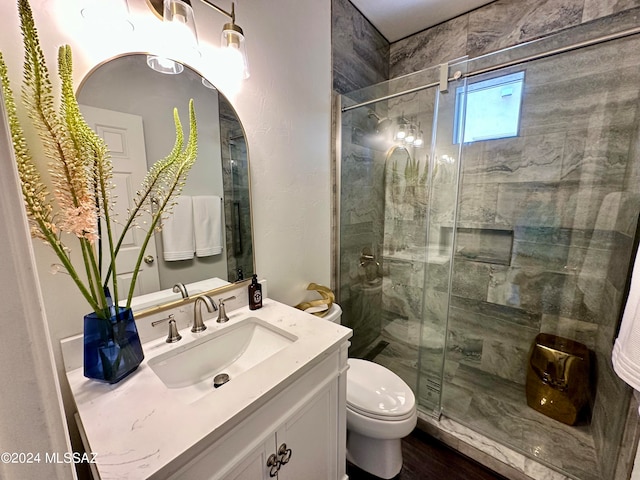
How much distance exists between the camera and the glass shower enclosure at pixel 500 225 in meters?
1.40

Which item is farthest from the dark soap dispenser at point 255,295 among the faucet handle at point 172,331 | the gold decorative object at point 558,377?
the gold decorative object at point 558,377

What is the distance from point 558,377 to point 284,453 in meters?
1.73

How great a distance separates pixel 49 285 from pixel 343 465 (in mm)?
1254

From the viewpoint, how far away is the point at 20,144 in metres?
0.58

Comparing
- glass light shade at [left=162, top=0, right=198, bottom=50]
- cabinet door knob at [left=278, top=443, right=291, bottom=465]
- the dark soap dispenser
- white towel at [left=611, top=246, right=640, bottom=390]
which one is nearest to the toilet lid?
cabinet door knob at [left=278, top=443, right=291, bottom=465]

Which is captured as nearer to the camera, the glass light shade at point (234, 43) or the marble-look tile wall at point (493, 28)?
the glass light shade at point (234, 43)

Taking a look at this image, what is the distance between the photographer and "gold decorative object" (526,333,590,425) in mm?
1525

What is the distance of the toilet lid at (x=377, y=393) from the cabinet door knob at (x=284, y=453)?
0.51 meters

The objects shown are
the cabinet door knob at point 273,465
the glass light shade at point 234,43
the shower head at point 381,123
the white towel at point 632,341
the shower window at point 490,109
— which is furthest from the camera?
the shower head at point 381,123

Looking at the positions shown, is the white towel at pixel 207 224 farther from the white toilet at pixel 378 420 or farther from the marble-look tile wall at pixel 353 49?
the marble-look tile wall at pixel 353 49

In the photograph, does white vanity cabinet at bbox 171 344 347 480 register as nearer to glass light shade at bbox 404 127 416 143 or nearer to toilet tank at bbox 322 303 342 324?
toilet tank at bbox 322 303 342 324

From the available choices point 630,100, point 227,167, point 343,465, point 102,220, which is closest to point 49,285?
point 102,220

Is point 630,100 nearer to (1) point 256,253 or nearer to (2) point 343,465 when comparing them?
(1) point 256,253

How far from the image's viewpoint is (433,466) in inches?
53.9
